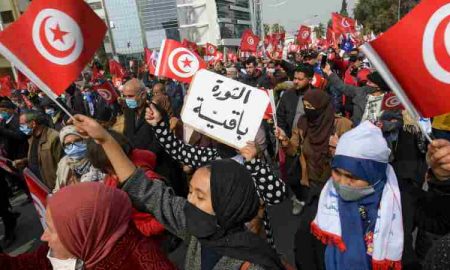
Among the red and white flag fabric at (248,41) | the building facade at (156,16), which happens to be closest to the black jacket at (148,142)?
the red and white flag fabric at (248,41)

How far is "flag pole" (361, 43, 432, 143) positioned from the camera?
152 centimetres

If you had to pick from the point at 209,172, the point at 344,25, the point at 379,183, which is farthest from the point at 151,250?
the point at 344,25

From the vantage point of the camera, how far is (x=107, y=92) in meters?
6.84

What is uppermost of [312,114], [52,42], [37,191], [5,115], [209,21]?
[52,42]

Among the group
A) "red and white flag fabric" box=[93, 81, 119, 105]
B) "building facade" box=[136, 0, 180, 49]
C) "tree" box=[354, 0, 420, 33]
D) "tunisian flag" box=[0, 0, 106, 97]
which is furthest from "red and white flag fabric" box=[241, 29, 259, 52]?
"building facade" box=[136, 0, 180, 49]

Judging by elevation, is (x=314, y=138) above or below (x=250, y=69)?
above

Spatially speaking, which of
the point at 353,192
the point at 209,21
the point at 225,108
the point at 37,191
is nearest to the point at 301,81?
the point at 225,108

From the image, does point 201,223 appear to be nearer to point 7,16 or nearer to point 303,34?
point 303,34

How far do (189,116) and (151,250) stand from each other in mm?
1167

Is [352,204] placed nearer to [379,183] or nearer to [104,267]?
[379,183]

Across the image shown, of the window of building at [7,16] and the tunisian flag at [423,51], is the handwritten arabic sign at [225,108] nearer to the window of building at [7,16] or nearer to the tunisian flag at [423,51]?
the tunisian flag at [423,51]

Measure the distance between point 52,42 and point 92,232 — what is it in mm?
1270

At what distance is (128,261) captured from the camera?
150 cm

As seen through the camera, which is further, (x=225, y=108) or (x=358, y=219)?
(x=225, y=108)
